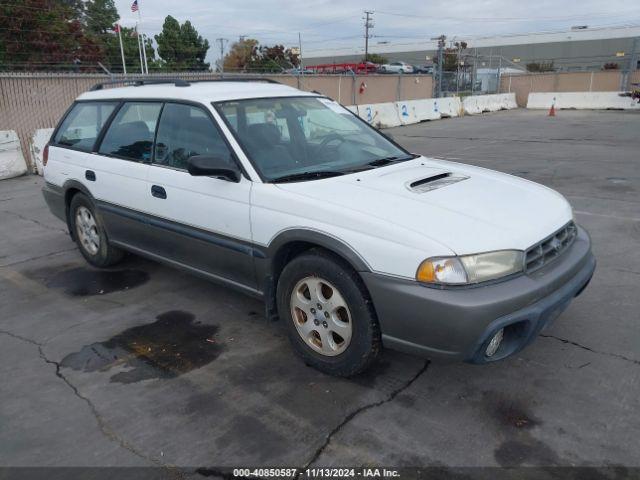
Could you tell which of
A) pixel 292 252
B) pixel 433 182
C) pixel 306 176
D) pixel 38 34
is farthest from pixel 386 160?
pixel 38 34

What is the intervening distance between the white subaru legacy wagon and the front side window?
0.05ft

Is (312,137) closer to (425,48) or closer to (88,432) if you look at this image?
(88,432)

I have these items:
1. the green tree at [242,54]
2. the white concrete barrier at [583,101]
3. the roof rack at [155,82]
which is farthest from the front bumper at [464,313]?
the green tree at [242,54]

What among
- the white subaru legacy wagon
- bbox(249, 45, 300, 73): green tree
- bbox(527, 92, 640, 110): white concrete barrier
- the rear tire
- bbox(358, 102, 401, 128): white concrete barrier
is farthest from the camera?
bbox(249, 45, 300, 73): green tree

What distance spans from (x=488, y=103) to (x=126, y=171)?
26.2 metres

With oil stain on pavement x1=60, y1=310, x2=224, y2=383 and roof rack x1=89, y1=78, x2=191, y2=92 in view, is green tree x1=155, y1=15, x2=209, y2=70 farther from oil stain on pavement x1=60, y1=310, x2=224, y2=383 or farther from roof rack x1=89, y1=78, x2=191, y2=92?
oil stain on pavement x1=60, y1=310, x2=224, y2=383

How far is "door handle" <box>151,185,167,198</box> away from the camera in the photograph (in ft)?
13.2

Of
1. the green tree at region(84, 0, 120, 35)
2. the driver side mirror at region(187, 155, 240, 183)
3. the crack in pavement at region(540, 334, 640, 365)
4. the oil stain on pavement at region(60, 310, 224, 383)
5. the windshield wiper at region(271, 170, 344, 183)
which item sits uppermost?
the green tree at region(84, 0, 120, 35)

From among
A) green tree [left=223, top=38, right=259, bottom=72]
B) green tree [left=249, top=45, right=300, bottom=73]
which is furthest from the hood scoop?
green tree [left=223, top=38, right=259, bottom=72]

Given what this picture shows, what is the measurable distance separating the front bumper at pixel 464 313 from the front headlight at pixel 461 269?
45mm

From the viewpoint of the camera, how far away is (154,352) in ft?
12.0

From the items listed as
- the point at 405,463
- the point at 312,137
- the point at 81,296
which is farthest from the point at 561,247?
the point at 81,296

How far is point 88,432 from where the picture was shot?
2809 mm

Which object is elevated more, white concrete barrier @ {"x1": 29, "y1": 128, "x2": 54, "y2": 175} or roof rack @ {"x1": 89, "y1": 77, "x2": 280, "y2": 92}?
roof rack @ {"x1": 89, "y1": 77, "x2": 280, "y2": 92}
